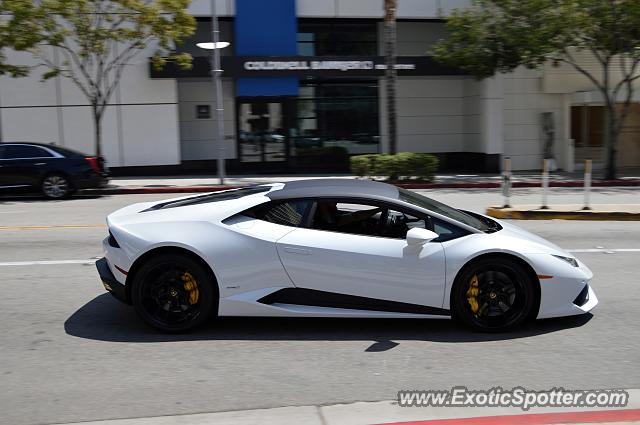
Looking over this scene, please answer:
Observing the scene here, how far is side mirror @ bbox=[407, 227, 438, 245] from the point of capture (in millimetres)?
5422

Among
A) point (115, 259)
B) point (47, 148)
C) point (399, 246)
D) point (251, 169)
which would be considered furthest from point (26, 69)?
point (399, 246)

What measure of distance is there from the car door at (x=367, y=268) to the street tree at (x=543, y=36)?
630 inches

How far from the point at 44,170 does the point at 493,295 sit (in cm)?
1349

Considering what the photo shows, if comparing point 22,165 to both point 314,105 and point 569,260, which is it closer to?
point 314,105

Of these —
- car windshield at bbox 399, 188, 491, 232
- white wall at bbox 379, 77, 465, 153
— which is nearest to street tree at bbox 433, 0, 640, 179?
white wall at bbox 379, 77, 465, 153

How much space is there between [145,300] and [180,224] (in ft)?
2.31

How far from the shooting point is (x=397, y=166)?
1927 cm

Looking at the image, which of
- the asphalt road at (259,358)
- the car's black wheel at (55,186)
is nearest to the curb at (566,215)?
the asphalt road at (259,358)

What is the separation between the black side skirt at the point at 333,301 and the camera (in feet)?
18.3

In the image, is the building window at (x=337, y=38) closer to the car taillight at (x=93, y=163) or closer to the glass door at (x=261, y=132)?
the glass door at (x=261, y=132)

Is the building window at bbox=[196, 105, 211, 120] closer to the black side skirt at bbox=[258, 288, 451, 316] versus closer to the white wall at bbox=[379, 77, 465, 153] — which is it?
the white wall at bbox=[379, 77, 465, 153]

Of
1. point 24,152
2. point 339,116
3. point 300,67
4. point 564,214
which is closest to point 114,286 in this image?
point 564,214

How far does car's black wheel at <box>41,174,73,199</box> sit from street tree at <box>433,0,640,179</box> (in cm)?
1231

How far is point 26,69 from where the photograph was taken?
64.3ft
